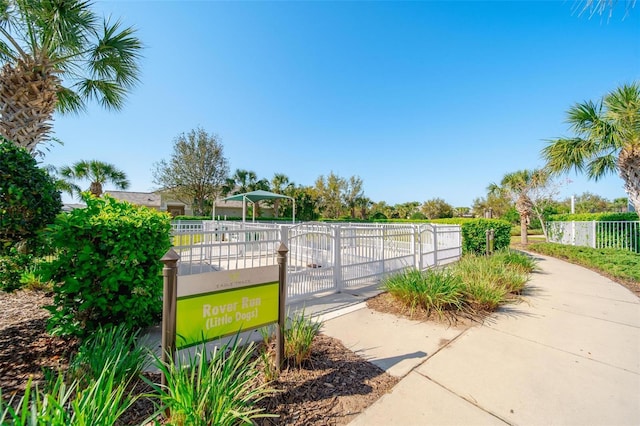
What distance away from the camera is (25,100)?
17.4 feet

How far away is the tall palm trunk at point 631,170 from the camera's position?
664 cm

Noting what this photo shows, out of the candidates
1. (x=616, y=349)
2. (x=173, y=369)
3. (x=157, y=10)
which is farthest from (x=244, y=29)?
(x=616, y=349)

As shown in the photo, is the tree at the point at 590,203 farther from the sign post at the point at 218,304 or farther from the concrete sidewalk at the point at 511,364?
the sign post at the point at 218,304

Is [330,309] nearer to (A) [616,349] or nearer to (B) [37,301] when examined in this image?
(A) [616,349]

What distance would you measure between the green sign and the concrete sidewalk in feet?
3.74

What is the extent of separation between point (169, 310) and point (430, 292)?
11.9 ft

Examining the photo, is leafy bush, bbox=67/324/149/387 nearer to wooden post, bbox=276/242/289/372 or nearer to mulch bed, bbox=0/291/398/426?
mulch bed, bbox=0/291/398/426

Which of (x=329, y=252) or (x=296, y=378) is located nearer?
(x=296, y=378)

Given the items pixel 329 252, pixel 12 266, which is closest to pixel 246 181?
pixel 329 252

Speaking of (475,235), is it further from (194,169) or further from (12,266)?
(194,169)

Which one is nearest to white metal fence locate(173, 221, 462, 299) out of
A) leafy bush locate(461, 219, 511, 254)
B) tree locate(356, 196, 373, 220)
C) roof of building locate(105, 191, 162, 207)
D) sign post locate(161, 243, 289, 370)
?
sign post locate(161, 243, 289, 370)

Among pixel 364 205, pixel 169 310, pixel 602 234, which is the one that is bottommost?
pixel 169 310

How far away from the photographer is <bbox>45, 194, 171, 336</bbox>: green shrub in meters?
2.56

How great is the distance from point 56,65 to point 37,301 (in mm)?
5545
